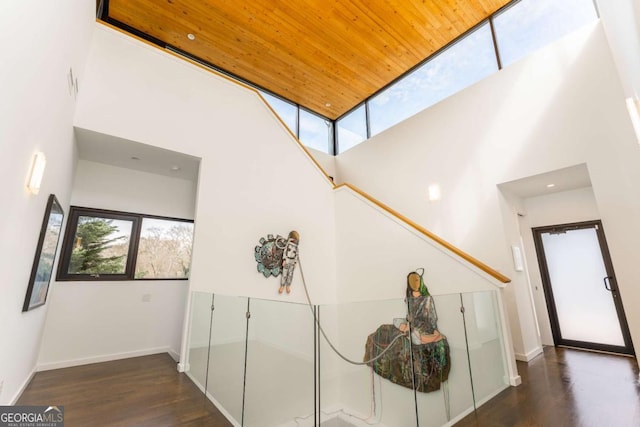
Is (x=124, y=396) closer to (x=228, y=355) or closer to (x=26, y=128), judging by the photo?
(x=228, y=355)

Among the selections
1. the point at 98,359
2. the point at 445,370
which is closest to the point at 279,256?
the point at 445,370

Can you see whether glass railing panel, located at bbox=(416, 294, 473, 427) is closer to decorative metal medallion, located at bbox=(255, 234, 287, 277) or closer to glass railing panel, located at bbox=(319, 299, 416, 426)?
glass railing panel, located at bbox=(319, 299, 416, 426)

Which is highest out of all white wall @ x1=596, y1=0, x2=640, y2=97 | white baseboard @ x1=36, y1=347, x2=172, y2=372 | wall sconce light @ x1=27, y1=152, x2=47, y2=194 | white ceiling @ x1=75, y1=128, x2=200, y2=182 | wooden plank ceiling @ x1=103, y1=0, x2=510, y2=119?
wooden plank ceiling @ x1=103, y1=0, x2=510, y2=119

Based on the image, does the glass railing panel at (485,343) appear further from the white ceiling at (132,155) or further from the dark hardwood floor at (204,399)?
the white ceiling at (132,155)

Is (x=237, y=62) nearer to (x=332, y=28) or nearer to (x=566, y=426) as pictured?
(x=332, y=28)

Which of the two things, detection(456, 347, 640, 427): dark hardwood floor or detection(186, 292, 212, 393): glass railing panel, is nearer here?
detection(456, 347, 640, 427): dark hardwood floor

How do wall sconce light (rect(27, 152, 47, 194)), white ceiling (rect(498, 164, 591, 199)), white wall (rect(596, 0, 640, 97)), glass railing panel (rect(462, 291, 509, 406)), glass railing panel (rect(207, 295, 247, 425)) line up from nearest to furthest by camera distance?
wall sconce light (rect(27, 152, 47, 194)) < white wall (rect(596, 0, 640, 97)) < glass railing panel (rect(207, 295, 247, 425)) < glass railing panel (rect(462, 291, 509, 406)) < white ceiling (rect(498, 164, 591, 199))

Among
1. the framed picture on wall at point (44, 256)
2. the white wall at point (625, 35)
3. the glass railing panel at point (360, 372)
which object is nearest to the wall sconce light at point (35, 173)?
the framed picture on wall at point (44, 256)

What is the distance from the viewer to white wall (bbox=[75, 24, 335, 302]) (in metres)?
3.41

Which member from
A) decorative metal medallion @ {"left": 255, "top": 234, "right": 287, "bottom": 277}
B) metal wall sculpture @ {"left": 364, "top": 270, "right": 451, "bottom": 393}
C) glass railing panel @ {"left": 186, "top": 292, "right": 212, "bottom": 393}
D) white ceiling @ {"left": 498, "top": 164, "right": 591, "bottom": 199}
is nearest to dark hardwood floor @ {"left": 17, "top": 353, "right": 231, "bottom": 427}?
glass railing panel @ {"left": 186, "top": 292, "right": 212, "bottom": 393}

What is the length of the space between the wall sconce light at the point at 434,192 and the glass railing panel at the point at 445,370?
2.24 meters

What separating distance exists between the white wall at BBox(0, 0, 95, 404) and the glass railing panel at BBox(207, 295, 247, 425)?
154 centimetres

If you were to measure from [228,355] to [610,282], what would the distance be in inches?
216

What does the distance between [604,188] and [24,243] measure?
585 centimetres
